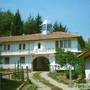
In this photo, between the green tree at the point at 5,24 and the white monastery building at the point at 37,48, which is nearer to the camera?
the white monastery building at the point at 37,48

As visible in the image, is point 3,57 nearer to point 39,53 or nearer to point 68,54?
point 39,53

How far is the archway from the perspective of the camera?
2241 inches

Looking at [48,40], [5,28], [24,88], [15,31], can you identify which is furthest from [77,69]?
[5,28]

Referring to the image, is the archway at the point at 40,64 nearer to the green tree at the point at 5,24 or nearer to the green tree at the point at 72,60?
the green tree at the point at 72,60

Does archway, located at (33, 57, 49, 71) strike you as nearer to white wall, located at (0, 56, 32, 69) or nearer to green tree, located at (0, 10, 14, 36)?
white wall, located at (0, 56, 32, 69)

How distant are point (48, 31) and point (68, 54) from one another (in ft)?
50.1

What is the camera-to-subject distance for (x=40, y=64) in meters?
58.7

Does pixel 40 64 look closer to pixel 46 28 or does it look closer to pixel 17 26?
pixel 46 28

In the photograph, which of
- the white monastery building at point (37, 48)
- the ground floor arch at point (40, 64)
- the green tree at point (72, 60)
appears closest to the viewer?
the green tree at point (72, 60)

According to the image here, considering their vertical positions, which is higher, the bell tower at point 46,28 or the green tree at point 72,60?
the bell tower at point 46,28

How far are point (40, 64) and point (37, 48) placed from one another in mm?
4353

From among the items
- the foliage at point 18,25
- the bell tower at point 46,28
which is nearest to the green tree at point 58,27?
the foliage at point 18,25

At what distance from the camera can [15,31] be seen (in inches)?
3324

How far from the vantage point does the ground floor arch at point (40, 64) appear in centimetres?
5675
